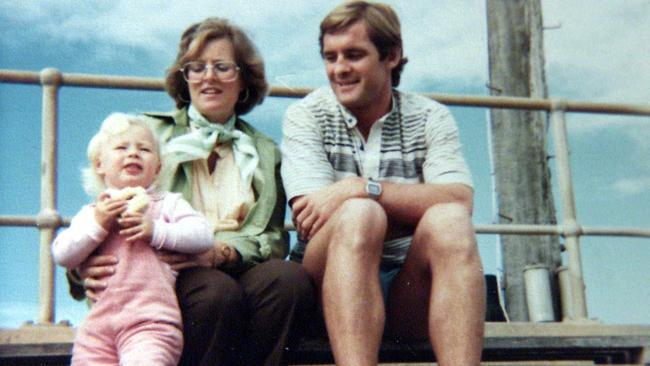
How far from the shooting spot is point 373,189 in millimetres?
2447

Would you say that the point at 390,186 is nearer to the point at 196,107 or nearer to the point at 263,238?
the point at 263,238

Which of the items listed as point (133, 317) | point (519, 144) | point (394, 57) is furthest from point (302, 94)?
point (519, 144)

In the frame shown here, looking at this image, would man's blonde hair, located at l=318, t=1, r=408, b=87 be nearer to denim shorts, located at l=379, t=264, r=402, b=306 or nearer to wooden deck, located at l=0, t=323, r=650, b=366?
denim shorts, located at l=379, t=264, r=402, b=306

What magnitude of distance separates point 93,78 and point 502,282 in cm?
291

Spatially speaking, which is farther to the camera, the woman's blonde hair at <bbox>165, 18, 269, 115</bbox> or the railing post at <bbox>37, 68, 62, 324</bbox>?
the railing post at <bbox>37, 68, 62, 324</bbox>

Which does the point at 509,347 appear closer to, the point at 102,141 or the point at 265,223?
the point at 265,223

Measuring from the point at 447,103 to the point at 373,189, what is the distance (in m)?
1.07

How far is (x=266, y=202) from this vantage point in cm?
254

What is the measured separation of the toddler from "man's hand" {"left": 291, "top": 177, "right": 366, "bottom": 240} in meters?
0.28

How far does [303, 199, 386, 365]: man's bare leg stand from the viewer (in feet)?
7.05

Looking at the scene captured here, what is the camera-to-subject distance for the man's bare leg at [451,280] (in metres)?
2.20

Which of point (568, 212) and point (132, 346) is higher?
point (568, 212)

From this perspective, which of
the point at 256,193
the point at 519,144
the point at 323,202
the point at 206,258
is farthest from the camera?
the point at 519,144

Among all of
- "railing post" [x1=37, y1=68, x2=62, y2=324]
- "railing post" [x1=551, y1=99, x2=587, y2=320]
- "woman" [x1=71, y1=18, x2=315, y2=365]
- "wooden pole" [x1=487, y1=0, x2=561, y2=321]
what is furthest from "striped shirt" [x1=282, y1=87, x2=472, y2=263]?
"wooden pole" [x1=487, y1=0, x2=561, y2=321]
